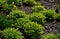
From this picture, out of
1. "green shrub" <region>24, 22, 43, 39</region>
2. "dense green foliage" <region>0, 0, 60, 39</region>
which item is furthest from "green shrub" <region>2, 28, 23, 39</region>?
"green shrub" <region>24, 22, 43, 39</region>

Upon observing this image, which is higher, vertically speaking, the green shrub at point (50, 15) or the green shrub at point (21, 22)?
the green shrub at point (21, 22)

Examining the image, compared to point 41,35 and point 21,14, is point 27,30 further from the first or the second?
point 21,14

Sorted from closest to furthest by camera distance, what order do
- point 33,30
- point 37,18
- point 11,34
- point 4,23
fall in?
point 11,34
point 33,30
point 4,23
point 37,18

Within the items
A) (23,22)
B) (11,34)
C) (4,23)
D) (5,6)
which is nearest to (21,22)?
(23,22)

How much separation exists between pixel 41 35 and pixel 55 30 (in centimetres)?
67

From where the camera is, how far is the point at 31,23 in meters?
6.81

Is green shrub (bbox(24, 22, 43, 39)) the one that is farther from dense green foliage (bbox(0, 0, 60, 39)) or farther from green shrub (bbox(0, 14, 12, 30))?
green shrub (bbox(0, 14, 12, 30))

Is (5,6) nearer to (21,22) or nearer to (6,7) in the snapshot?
(6,7)

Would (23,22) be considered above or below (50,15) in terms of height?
above

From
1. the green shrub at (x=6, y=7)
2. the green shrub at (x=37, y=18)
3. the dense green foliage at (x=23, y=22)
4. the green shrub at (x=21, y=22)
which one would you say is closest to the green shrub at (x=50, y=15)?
the dense green foliage at (x=23, y=22)

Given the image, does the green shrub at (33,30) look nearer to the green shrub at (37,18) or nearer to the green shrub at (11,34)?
the green shrub at (11,34)

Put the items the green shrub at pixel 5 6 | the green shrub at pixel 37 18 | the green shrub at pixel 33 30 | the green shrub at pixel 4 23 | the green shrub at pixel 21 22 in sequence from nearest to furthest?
the green shrub at pixel 33 30
the green shrub at pixel 4 23
the green shrub at pixel 21 22
the green shrub at pixel 37 18
the green shrub at pixel 5 6

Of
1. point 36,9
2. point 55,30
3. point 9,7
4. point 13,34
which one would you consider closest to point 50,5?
point 36,9

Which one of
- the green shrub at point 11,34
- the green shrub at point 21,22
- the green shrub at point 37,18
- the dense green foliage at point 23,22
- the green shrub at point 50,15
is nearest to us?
the green shrub at point 11,34
